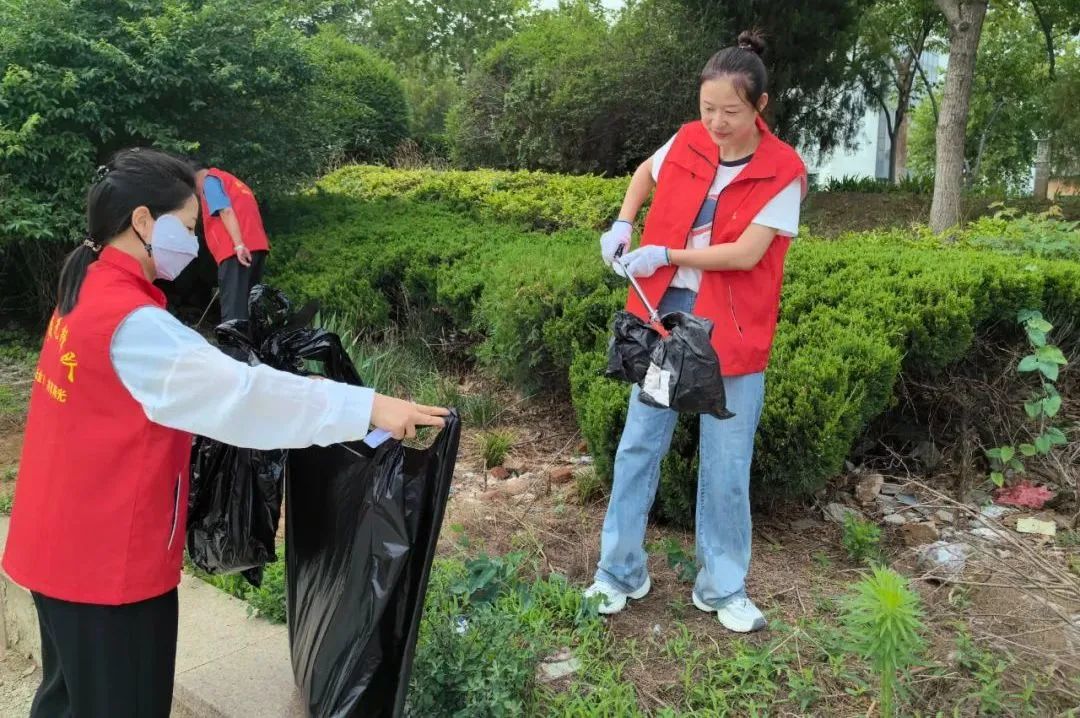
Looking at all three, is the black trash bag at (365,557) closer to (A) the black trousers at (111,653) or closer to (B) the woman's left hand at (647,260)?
(A) the black trousers at (111,653)

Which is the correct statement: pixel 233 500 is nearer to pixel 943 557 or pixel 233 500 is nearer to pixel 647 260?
pixel 647 260

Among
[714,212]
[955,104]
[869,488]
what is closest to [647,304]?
[714,212]

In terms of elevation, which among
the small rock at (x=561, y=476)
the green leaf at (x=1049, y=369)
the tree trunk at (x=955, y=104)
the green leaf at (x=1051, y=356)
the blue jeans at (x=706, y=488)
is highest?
the tree trunk at (x=955, y=104)

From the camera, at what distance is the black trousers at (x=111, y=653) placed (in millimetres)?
1851

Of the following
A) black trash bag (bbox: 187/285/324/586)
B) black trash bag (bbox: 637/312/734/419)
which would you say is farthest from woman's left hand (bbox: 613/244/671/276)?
black trash bag (bbox: 187/285/324/586)

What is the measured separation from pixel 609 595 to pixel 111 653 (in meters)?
1.50

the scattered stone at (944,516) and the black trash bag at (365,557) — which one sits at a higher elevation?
the black trash bag at (365,557)

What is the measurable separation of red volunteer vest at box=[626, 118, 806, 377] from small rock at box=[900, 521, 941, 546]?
1.37 metres

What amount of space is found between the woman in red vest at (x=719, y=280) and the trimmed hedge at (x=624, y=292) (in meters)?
0.58

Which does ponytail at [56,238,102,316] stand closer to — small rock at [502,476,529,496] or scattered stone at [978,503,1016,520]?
small rock at [502,476,529,496]

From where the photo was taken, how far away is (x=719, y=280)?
2621mm

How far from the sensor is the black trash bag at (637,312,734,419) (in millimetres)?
2361

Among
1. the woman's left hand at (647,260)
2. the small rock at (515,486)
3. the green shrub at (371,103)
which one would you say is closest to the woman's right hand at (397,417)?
the woman's left hand at (647,260)

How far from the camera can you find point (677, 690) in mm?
2506
